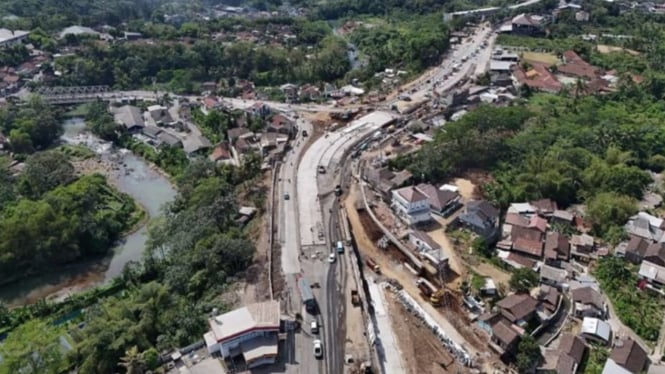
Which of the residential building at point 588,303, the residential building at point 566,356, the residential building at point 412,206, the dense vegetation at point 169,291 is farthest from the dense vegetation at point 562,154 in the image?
the dense vegetation at point 169,291

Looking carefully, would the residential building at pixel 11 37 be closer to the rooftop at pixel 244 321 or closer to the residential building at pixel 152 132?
A: the residential building at pixel 152 132

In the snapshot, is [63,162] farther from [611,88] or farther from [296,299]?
[611,88]

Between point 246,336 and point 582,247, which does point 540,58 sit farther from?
point 246,336

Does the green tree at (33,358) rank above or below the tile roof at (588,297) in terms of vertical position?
above

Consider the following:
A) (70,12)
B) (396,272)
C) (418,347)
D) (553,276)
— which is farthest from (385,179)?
(70,12)

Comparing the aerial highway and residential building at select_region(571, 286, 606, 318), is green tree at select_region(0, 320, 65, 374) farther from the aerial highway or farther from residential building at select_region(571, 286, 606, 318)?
residential building at select_region(571, 286, 606, 318)

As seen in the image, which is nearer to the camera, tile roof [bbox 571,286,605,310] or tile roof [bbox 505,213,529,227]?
tile roof [bbox 571,286,605,310]

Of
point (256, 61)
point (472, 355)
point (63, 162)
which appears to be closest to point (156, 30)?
point (256, 61)

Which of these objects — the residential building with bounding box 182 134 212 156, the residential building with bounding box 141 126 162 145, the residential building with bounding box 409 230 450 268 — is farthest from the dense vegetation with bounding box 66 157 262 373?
the residential building with bounding box 141 126 162 145
